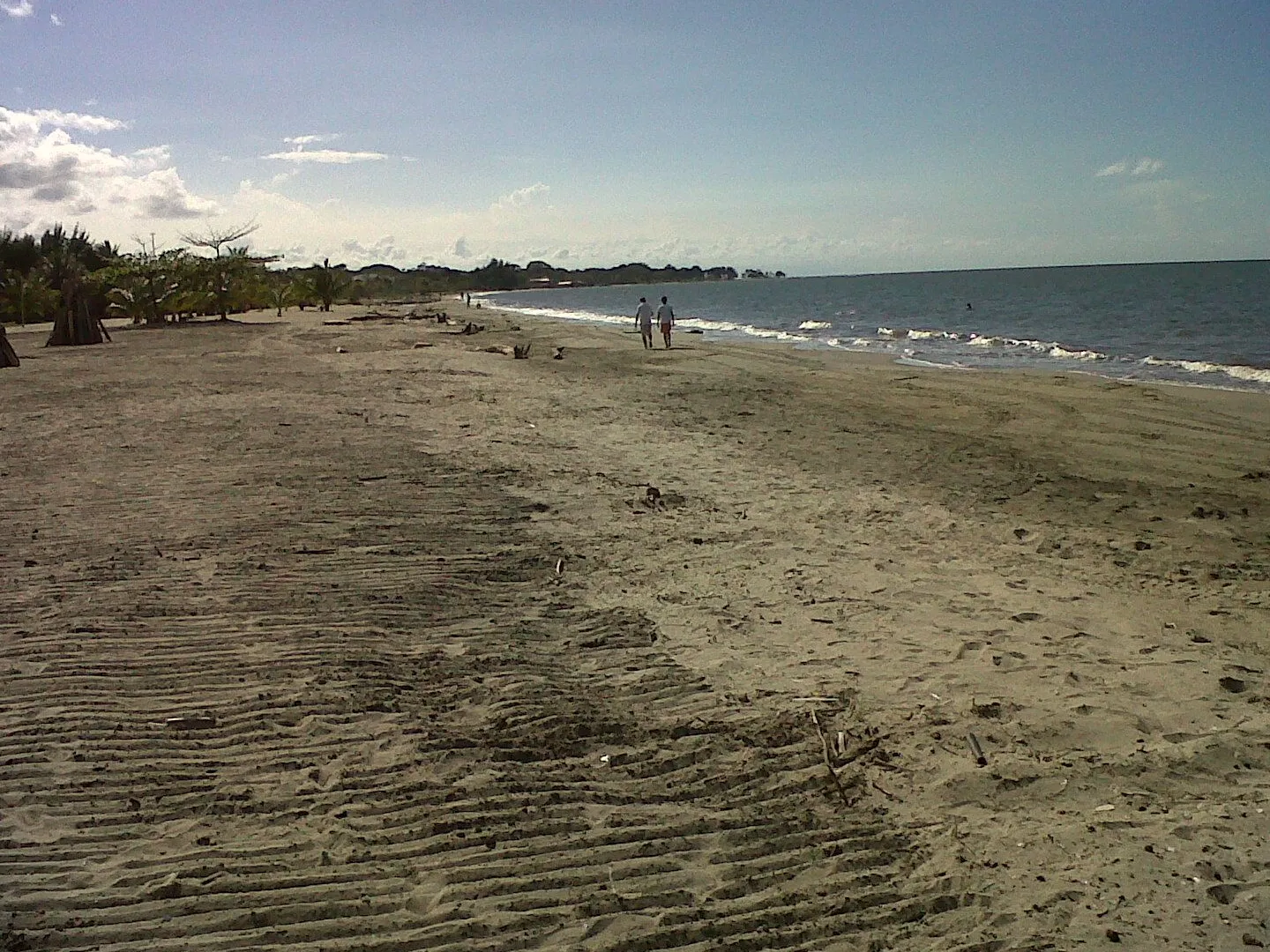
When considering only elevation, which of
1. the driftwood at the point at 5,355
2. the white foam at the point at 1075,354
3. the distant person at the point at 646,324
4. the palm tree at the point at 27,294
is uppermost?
the palm tree at the point at 27,294

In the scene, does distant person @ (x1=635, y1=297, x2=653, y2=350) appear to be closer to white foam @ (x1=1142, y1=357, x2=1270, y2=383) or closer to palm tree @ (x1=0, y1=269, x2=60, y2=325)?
white foam @ (x1=1142, y1=357, x2=1270, y2=383)

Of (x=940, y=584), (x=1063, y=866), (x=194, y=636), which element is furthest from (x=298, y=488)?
(x=1063, y=866)

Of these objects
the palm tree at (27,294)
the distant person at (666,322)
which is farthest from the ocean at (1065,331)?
the palm tree at (27,294)

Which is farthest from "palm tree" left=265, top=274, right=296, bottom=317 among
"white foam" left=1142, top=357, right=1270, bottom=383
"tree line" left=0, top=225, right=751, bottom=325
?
"white foam" left=1142, top=357, right=1270, bottom=383

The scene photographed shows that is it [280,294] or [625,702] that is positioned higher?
[280,294]

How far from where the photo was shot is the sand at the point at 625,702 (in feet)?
11.5

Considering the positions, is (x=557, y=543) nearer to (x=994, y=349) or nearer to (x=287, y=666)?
(x=287, y=666)

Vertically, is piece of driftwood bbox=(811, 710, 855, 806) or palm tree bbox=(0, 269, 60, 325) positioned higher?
palm tree bbox=(0, 269, 60, 325)

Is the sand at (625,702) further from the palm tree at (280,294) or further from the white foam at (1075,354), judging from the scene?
the palm tree at (280,294)

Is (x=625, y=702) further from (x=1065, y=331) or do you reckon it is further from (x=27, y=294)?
(x=27, y=294)

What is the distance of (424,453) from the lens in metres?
11.3

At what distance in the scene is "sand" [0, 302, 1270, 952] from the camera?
11.5ft

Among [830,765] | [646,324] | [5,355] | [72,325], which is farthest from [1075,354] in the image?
[72,325]

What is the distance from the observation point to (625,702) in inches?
203
